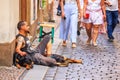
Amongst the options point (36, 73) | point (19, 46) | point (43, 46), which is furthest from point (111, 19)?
point (36, 73)

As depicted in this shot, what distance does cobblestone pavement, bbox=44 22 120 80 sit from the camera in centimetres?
910

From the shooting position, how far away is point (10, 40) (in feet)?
30.8

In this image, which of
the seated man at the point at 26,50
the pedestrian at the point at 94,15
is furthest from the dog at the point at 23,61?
the pedestrian at the point at 94,15

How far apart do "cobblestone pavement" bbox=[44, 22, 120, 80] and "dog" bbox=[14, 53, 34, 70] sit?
1.39ft

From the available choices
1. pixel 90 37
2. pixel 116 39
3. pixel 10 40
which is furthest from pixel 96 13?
pixel 10 40

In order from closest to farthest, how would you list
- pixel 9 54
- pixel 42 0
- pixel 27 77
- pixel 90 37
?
pixel 27 77 → pixel 9 54 → pixel 90 37 → pixel 42 0

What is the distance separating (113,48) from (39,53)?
11.9 ft

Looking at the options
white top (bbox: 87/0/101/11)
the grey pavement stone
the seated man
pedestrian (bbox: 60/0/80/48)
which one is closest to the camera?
the grey pavement stone

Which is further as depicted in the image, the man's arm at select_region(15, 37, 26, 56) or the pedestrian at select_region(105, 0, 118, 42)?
the pedestrian at select_region(105, 0, 118, 42)

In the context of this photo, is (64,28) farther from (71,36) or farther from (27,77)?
(27,77)

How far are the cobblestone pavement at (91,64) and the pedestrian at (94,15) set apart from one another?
484mm

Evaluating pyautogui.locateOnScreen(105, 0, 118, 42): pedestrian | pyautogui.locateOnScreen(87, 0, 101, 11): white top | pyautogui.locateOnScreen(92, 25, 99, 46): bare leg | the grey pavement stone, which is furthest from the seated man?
pyautogui.locateOnScreen(105, 0, 118, 42): pedestrian

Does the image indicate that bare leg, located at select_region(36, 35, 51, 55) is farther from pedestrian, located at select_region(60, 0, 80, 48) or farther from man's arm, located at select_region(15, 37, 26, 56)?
pedestrian, located at select_region(60, 0, 80, 48)

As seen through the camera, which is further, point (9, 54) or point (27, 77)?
point (9, 54)
